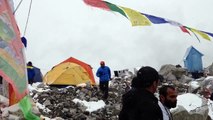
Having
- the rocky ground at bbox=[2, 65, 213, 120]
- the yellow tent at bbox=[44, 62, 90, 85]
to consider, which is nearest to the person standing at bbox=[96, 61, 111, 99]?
the rocky ground at bbox=[2, 65, 213, 120]

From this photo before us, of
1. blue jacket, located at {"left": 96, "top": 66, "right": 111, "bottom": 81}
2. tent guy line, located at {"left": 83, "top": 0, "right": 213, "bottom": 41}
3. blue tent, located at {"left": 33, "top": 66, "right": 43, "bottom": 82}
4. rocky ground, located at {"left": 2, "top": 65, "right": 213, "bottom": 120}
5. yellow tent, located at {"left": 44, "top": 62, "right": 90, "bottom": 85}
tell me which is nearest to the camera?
tent guy line, located at {"left": 83, "top": 0, "right": 213, "bottom": 41}

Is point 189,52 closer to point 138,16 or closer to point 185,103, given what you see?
point 185,103

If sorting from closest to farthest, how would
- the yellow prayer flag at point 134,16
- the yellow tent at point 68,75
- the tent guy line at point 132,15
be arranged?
1. the tent guy line at point 132,15
2. the yellow prayer flag at point 134,16
3. the yellow tent at point 68,75

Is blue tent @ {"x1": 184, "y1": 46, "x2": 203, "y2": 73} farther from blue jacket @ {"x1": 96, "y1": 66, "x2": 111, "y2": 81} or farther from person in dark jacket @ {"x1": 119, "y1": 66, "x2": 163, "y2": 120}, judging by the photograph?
person in dark jacket @ {"x1": 119, "y1": 66, "x2": 163, "y2": 120}

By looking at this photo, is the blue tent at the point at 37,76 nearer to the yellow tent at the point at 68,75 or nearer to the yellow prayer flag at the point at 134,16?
the yellow tent at the point at 68,75

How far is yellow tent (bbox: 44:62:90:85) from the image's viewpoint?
61.7 feet

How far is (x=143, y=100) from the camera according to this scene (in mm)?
3941

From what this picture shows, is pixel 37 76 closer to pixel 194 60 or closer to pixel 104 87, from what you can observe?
pixel 104 87

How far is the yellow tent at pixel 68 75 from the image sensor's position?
18812mm

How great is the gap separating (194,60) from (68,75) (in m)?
8.83

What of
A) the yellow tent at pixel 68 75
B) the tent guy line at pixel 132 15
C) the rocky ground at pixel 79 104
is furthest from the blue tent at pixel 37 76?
the tent guy line at pixel 132 15

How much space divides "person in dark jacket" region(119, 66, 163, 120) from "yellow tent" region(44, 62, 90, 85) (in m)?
14.7

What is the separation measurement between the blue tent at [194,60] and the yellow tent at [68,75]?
7708mm

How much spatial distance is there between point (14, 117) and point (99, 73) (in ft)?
24.4
